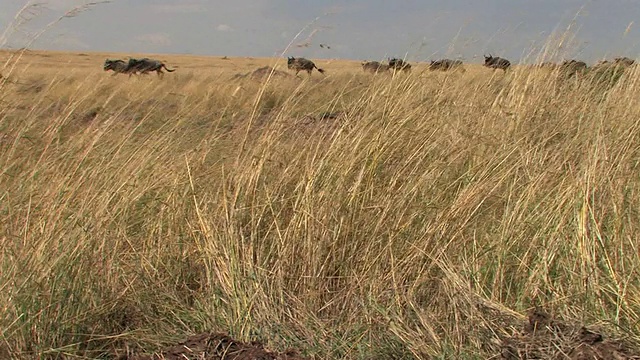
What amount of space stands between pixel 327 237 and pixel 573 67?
3991 mm

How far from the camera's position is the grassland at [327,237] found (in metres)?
2.24

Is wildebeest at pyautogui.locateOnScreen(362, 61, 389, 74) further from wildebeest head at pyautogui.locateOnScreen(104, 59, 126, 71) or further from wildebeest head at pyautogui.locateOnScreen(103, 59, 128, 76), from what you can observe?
wildebeest head at pyautogui.locateOnScreen(104, 59, 126, 71)

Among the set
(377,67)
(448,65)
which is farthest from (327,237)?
(448,65)

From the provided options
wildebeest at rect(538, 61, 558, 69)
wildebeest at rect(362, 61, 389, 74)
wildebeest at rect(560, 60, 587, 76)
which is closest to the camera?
wildebeest at rect(362, 61, 389, 74)

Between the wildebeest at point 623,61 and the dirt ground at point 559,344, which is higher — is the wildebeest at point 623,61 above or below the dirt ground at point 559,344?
above

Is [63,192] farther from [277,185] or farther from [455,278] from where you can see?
[455,278]

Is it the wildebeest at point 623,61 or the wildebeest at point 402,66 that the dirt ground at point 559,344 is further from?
the wildebeest at point 623,61

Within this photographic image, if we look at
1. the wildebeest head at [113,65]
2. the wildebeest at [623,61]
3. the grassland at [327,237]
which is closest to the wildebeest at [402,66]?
the grassland at [327,237]

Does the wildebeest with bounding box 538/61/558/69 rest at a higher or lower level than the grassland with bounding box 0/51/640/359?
higher

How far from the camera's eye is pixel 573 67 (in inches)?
224

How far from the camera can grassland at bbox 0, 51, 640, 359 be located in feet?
7.35

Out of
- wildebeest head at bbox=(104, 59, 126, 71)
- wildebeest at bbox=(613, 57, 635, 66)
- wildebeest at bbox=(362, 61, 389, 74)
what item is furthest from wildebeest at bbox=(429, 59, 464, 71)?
wildebeest head at bbox=(104, 59, 126, 71)

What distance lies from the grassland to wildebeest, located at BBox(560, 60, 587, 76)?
1.97 metres

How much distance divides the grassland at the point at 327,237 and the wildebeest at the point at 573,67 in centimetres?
197
